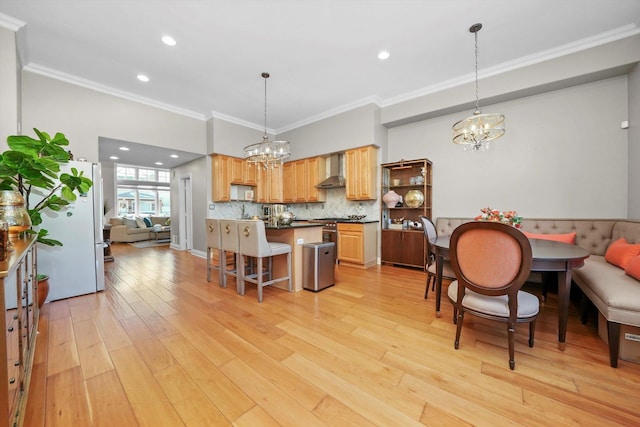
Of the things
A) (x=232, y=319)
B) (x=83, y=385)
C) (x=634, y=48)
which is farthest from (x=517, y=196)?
(x=83, y=385)

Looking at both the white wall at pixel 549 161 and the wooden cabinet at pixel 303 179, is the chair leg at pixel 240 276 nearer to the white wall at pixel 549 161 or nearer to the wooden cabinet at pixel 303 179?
the wooden cabinet at pixel 303 179

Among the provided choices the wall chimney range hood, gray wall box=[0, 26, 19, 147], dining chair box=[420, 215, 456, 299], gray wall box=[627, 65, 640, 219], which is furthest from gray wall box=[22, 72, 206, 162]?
gray wall box=[627, 65, 640, 219]

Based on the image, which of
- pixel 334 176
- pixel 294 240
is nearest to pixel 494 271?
pixel 294 240

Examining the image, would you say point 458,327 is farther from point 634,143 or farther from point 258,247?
point 634,143

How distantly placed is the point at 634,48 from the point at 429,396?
4313 mm

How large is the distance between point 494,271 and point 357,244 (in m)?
2.79

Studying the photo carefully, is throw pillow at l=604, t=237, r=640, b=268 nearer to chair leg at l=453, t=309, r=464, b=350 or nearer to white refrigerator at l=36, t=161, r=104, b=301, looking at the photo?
chair leg at l=453, t=309, r=464, b=350

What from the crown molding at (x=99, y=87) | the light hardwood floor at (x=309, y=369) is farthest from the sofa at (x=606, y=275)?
the crown molding at (x=99, y=87)

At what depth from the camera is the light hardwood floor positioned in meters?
1.24

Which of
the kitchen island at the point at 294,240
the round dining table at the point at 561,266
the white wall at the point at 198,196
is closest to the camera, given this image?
the round dining table at the point at 561,266

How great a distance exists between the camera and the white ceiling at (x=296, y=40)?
2385mm

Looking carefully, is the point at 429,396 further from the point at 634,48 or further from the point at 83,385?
the point at 634,48

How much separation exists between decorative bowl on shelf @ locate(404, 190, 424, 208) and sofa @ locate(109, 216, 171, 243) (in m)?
7.73

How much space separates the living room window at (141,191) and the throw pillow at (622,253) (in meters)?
12.0
